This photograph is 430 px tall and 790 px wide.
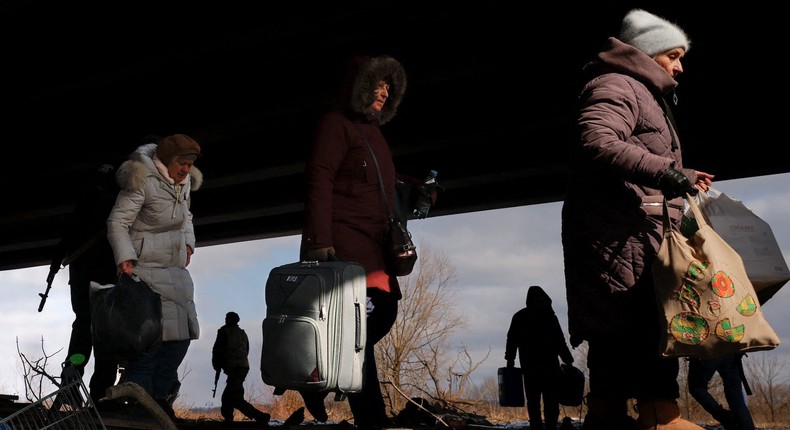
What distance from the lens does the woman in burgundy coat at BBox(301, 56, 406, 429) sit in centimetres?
442

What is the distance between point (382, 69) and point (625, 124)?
1706mm

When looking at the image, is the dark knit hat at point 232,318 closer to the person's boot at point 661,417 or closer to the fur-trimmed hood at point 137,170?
the fur-trimmed hood at point 137,170

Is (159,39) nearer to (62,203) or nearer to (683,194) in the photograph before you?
(683,194)

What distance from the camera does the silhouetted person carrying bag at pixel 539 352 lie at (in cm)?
895

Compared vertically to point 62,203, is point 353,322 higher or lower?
lower

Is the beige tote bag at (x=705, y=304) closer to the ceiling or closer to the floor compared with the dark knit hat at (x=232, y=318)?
closer to the floor

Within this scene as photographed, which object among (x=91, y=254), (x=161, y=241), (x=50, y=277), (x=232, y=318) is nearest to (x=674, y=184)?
(x=161, y=241)

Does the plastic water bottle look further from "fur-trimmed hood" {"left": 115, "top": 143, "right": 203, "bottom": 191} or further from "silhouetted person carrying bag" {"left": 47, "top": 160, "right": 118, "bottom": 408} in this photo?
"silhouetted person carrying bag" {"left": 47, "top": 160, "right": 118, "bottom": 408}

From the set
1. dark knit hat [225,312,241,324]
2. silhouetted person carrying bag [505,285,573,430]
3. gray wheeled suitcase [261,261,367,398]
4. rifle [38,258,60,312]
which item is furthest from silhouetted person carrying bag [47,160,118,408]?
dark knit hat [225,312,241,324]

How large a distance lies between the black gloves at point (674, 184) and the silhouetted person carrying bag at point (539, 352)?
605 centimetres

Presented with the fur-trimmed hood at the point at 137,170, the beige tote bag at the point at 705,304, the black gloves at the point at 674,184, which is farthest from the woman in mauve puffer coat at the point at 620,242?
the fur-trimmed hood at the point at 137,170

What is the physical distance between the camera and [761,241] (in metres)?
3.78

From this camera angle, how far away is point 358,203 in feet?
15.0

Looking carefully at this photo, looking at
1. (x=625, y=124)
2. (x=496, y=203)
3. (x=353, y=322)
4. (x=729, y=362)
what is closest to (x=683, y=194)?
(x=625, y=124)
